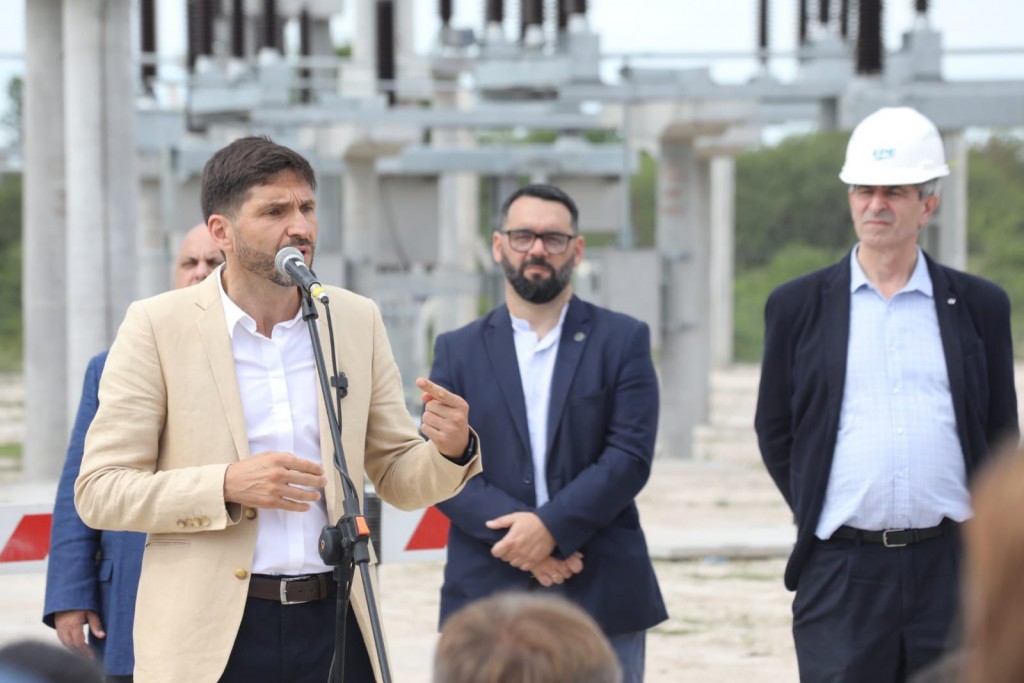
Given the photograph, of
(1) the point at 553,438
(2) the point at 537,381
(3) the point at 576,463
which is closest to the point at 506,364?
(2) the point at 537,381

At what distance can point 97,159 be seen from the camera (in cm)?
1531

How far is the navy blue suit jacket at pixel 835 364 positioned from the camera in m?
4.84

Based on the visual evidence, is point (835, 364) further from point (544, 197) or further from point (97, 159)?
point (97, 159)

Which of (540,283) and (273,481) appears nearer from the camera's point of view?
(273,481)

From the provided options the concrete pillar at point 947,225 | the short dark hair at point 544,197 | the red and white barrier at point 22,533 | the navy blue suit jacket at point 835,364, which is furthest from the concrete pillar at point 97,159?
the navy blue suit jacket at point 835,364

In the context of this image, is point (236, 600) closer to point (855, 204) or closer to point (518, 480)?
point (518, 480)

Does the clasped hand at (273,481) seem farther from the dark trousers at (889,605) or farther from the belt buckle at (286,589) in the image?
the dark trousers at (889,605)

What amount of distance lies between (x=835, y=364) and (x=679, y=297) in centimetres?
1327

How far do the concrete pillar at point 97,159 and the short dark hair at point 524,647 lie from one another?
1366 centimetres

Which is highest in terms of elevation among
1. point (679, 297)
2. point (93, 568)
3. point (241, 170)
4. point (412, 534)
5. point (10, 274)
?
point (241, 170)

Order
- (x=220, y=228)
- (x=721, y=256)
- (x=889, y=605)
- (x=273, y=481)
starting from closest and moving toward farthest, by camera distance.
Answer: (x=273, y=481) < (x=220, y=228) < (x=889, y=605) < (x=721, y=256)

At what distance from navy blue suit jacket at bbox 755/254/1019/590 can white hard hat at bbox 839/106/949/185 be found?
28 centimetres

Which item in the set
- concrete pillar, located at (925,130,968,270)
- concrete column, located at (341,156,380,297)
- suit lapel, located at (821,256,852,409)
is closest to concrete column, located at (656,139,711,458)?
concrete pillar, located at (925,130,968,270)

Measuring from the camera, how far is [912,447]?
477 cm
